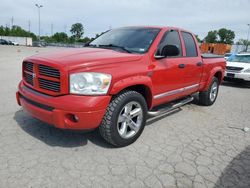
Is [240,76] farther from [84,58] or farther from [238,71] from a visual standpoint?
[84,58]

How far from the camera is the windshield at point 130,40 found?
406 centimetres

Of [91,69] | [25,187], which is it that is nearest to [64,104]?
[91,69]

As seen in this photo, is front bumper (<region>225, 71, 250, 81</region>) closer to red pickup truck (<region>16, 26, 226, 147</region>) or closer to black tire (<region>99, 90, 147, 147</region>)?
red pickup truck (<region>16, 26, 226, 147</region>)

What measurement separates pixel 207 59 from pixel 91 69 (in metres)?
3.80

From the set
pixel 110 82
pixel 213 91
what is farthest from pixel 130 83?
pixel 213 91

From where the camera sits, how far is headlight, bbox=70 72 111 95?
305cm

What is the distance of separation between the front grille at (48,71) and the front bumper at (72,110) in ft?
0.97

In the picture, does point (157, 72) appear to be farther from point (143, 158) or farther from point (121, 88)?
point (143, 158)

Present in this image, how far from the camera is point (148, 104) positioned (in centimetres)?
409

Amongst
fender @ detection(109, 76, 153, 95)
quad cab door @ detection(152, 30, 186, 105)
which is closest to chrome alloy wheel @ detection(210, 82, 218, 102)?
quad cab door @ detection(152, 30, 186, 105)

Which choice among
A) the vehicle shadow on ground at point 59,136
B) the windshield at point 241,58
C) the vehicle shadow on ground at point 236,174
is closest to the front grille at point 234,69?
the windshield at point 241,58

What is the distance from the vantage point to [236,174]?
3.09 m

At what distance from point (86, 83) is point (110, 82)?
1.07ft

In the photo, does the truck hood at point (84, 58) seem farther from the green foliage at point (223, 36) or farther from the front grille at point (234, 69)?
the green foliage at point (223, 36)
